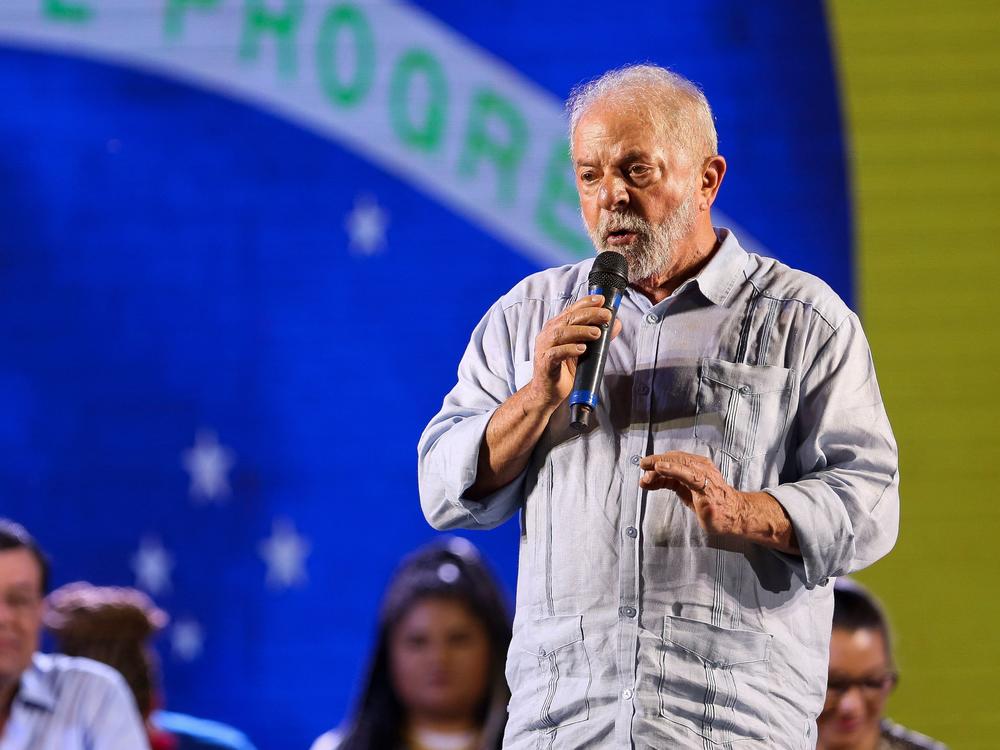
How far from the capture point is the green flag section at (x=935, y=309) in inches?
142

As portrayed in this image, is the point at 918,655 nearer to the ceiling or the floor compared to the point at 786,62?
nearer to the floor

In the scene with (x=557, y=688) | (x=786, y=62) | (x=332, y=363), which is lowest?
(x=557, y=688)

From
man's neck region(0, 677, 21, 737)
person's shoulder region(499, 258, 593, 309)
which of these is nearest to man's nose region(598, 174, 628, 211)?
person's shoulder region(499, 258, 593, 309)

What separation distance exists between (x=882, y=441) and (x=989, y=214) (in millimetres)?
2300

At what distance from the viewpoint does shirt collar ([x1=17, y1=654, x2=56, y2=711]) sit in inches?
132

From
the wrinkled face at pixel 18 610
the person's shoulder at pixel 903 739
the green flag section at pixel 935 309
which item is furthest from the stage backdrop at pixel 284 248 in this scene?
the person's shoulder at pixel 903 739

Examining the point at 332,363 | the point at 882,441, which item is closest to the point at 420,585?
Answer: the point at 332,363

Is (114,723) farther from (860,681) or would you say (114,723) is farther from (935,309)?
(935,309)

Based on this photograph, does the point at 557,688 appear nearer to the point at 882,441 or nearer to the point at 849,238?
the point at 882,441

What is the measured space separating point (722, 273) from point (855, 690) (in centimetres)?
198

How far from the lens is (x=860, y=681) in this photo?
3.46 m

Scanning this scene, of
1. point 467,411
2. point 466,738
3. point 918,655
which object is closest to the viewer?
point 467,411

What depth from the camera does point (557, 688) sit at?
1.66 metres

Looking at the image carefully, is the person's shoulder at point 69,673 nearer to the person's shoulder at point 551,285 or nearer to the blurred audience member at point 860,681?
the blurred audience member at point 860,681
